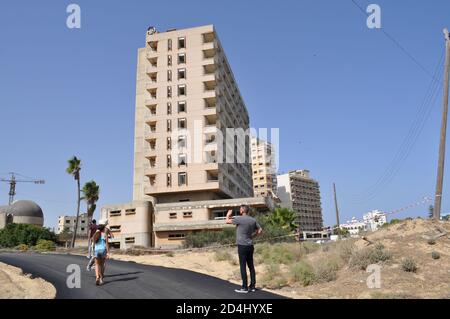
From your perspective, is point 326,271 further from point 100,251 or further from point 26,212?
point 26,212

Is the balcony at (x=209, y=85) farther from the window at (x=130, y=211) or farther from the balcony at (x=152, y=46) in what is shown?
the window at (x=130, y=211)

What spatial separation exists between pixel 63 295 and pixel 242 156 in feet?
216

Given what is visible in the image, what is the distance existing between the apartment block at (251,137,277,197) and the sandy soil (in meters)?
134

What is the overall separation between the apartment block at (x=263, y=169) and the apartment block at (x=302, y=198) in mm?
4836

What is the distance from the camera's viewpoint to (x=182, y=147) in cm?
5606

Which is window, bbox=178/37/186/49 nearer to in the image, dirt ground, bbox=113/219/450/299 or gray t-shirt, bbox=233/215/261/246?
dirt ground, bbox=113/219/450/299

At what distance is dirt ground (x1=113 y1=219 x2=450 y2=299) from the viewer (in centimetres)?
980

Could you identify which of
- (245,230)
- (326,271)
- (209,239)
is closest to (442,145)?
(326,271)

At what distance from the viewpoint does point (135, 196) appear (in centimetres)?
6088

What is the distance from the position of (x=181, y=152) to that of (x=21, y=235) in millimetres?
33729

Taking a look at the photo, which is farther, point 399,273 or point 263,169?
point 263,169

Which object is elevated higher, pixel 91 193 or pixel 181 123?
pixel 181 123

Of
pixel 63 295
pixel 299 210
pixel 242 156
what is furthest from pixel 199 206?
pixel 299 210

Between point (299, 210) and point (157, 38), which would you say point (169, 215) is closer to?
point (157, 38)
